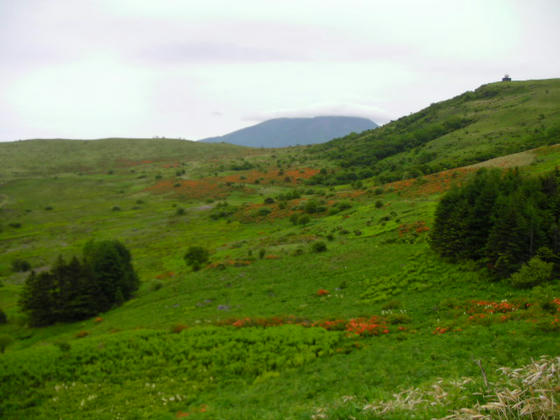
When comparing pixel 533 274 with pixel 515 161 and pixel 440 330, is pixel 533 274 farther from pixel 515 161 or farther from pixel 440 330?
pixel 515 161

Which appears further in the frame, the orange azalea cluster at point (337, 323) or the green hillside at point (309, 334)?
the orange azalea cluster at point (337, 323)

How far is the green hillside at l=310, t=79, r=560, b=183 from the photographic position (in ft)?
322

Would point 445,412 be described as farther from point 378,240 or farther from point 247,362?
point 378,240

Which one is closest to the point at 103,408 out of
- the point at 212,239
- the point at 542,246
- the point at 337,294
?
the point at 337,294

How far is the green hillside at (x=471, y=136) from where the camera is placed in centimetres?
9806

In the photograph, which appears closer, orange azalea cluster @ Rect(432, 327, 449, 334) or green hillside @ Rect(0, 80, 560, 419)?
green hillside @ Rect(0, 80, 560, 419)

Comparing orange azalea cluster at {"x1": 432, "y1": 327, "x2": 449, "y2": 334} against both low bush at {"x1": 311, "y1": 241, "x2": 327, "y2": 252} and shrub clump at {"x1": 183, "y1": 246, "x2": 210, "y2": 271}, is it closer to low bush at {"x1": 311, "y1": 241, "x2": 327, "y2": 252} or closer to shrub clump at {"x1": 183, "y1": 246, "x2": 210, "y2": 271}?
low bush at {"x1": 311, "y1": 241, "x2": 327, "y2": 252}

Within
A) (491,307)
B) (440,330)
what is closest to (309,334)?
(440,330)

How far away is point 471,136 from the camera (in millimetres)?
129625

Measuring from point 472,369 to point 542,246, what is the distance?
52.2ft

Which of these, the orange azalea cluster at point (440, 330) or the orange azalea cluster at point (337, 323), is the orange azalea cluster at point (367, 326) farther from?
the orange azalea cluster at point (440, 330)

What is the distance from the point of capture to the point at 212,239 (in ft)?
258

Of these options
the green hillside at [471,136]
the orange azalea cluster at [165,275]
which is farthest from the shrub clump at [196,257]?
the green hillside at [471,136]

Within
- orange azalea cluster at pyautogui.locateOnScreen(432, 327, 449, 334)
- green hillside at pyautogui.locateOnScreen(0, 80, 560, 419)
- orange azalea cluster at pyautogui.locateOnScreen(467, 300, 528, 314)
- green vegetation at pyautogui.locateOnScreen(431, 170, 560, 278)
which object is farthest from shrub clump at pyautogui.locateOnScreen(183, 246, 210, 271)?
orange azalea cluster at pyautogui.locateOnScreen(467, 300, 528, 314)
